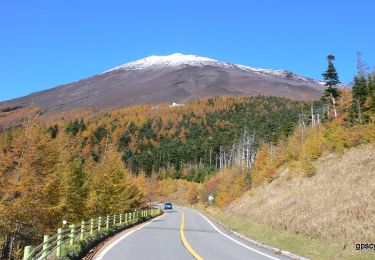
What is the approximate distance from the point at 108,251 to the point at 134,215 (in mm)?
23834

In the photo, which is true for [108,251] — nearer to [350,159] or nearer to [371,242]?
[371,242]

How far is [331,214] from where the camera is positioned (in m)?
20.7

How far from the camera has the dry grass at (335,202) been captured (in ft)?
52.9

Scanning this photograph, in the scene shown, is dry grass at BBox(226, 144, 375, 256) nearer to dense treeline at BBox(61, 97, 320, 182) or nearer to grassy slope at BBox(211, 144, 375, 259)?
grassy slope at BBox(211, 144, 375, 259)

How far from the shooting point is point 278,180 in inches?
1924

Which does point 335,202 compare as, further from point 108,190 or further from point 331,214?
point 108,190

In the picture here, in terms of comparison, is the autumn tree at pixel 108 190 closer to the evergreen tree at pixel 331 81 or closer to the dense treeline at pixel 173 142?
the evergreen tree at pixel 331 81

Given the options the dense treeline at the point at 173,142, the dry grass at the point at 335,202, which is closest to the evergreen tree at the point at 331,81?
the dry grass at the point at 335,202

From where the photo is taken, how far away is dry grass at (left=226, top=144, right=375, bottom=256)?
16.1 meters

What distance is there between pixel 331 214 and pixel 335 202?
2951mm

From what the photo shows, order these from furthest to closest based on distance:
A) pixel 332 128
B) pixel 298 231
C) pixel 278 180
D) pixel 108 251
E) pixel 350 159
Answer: pixel 278 180 → pixel 332 128 → pixel 350 159 → pixel 298 231 → pixel 108 251

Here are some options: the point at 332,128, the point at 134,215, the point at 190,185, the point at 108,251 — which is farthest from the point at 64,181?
the point at 190,185

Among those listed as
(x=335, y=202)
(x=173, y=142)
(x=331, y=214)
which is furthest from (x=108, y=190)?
(x=173, y=142)

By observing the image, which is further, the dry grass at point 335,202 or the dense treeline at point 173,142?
the dense treeline at point 173,142
